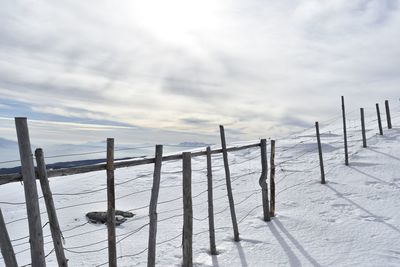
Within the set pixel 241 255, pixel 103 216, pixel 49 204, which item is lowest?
pixel 241 255

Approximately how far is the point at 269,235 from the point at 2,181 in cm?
596

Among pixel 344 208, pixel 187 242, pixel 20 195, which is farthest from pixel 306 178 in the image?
pixel 20 195

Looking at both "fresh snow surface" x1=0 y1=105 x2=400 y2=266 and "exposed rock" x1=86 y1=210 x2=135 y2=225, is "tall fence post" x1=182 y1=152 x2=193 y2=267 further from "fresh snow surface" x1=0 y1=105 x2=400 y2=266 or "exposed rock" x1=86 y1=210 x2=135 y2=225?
"exposed rock" x1=86 y1=210 x2=135 y2=225

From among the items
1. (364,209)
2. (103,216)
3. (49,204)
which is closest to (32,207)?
(49,204)

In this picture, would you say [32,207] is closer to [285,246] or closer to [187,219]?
[187,219]

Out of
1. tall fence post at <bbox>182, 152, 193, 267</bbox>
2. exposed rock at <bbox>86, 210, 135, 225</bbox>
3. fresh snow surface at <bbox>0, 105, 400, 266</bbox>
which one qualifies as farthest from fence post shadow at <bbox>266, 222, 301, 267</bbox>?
exposed rock at <bbox>86, 210, 135, 225</bbox>

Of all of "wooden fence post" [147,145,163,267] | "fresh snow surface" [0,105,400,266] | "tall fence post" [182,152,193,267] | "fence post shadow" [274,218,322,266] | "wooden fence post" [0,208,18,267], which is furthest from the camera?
"fresh snow surface" [0,105,400,266]

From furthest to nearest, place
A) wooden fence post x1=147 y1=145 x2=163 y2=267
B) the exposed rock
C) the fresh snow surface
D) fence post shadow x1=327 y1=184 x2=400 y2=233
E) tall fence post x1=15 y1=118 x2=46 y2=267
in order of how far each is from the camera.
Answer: the exposed rock
fence post shadow x1=327 y1=184 x2=400 y2=233
the fresh snow surface
wooden fence post x1=147 y1=145 x2=163 y2=267
tall fence post x1=15 y1=118 x2=46 y2=267

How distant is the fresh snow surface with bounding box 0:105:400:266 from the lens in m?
7.32

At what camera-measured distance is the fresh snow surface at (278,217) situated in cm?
732

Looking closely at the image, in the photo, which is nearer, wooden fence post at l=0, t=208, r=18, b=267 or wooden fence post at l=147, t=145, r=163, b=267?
wooden fence post at l=0, t=208, r=18, b=267

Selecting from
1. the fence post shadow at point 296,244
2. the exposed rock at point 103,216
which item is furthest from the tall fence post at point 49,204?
the exposed rock at point 103,216

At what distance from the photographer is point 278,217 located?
9.81 metres

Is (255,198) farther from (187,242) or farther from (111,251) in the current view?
(111,251)
